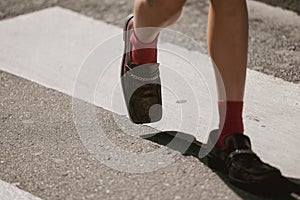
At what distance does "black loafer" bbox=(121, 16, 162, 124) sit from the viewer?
3.78 meters

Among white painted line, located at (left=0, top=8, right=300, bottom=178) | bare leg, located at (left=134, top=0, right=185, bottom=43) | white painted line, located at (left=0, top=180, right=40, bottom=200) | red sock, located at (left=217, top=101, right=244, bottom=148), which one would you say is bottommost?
white painted line, located at (left=0, top=8, right=300, bottom=178)

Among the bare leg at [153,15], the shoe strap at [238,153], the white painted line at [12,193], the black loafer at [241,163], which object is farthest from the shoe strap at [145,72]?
the white painted line at [12,193]

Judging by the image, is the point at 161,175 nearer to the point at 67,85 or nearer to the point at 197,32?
the point at 67,85

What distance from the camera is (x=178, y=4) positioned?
3.49 m

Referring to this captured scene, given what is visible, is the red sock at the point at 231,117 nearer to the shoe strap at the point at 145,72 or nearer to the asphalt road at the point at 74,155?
the asphalt road at the point at 74,155

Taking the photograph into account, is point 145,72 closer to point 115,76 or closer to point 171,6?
point 171,6

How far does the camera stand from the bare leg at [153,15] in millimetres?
3502

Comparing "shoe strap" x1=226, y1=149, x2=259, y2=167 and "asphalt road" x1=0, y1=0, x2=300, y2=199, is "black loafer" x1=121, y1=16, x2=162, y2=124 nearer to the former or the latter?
"asphalt road" x1=0, y1=0, x2=300, y2=199

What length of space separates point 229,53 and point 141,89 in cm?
57

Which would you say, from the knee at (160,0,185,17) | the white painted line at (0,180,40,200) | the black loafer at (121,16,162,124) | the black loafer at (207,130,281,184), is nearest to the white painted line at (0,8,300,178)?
the black loafer at (121,16,162,124)

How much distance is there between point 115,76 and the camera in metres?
4.48

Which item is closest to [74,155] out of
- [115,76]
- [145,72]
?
[145,72]

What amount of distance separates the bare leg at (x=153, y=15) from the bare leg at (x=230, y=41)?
0.63 ft

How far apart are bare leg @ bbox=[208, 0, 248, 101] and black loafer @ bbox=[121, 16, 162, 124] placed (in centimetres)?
44
